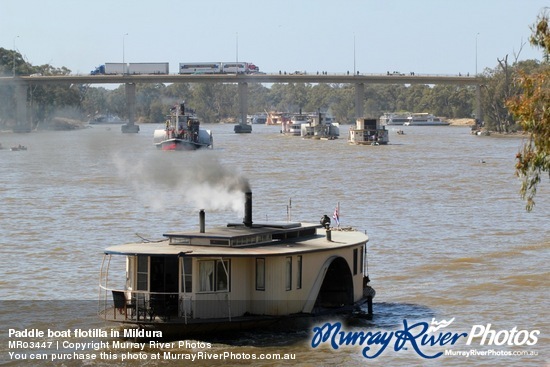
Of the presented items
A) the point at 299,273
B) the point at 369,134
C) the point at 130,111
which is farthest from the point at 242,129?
the point at 299,273

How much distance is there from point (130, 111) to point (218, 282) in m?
158

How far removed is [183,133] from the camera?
116375 mm

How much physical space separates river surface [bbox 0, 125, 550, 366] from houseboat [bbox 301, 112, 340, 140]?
77.1 meters

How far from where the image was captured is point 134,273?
25.0 meters

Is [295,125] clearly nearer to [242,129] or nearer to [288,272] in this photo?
[242,129]

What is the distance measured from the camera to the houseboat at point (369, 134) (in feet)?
448

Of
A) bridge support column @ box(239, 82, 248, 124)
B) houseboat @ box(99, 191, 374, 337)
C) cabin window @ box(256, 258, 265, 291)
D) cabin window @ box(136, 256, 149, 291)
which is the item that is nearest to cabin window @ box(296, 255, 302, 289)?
houseboat @ box(99, 191, 374, 337)

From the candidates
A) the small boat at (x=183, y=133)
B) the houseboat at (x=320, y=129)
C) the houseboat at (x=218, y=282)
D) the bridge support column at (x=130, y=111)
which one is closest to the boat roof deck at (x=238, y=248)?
the houseboat at (x=218, y=282)

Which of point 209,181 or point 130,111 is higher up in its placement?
point 209,181

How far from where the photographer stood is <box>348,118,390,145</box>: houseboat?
136 m

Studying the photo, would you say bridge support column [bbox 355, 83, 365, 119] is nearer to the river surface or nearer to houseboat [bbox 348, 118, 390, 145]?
houseboat [bbox 348, 118, 390, 145]

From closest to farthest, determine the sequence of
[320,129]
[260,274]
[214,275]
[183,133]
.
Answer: [214,275] < [260,274] < [183,133] < [320,129]

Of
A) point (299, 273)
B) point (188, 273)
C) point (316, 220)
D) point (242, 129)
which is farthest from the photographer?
point (242, 129)

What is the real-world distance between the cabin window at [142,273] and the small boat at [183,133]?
285 ft
